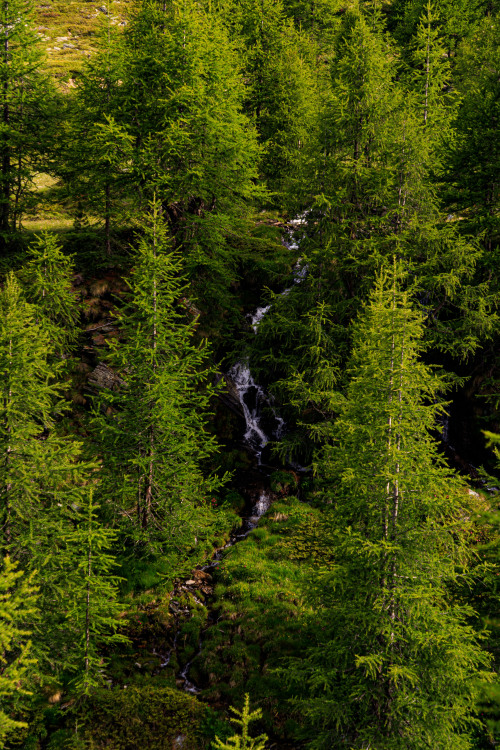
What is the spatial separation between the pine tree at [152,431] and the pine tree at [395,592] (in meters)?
5.73

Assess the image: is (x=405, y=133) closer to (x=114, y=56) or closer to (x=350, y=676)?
(x=114, y=56)

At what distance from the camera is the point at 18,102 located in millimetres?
21516

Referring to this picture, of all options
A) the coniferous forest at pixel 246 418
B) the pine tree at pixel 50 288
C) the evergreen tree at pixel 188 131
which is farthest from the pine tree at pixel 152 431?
the evergreen tree at pixel 188 131

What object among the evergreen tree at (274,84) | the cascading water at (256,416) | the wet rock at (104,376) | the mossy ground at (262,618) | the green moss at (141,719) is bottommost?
the mossy ground at (262,618)

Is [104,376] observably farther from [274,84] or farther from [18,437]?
[274,84]

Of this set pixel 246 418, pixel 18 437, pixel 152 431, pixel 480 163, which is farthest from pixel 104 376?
pixel 480 163

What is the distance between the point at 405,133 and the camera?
17844 millimetres

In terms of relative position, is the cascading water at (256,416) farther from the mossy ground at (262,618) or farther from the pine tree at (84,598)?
the pine tree at (84,598)

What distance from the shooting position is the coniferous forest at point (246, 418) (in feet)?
28.0

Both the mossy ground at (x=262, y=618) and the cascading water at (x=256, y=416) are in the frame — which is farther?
the cascading water at (x=256, y=416)

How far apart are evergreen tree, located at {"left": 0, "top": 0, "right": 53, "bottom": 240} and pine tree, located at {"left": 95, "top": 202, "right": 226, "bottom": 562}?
12.0 m

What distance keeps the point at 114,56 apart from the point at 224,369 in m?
15.7

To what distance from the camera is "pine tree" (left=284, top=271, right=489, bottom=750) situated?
7855 mm

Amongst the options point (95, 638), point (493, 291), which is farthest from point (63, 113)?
point (95, 638)
